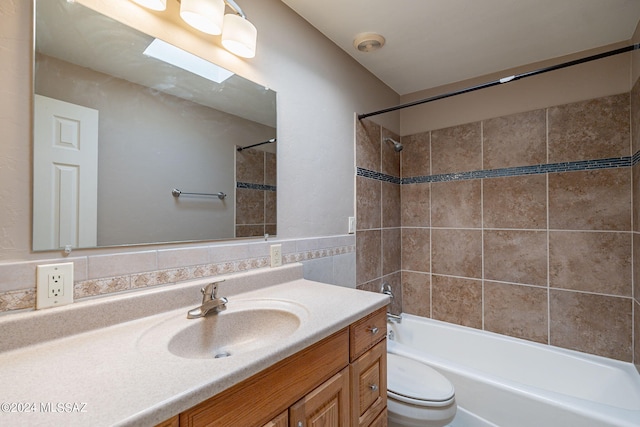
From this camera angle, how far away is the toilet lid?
1.35 m

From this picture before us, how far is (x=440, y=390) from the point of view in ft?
4.59

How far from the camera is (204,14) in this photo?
1037 mm

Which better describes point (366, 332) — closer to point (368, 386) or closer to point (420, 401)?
point (368, 386)

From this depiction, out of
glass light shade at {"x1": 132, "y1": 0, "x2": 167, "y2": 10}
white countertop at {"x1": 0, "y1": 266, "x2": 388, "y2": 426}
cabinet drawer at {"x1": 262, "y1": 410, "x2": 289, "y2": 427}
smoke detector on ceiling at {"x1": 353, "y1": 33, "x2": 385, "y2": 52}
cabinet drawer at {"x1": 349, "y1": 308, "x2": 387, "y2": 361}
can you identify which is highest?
smoke detector on ceiling at {"x1": 353, "y1": 33, "x2": 385, "y2": 52}

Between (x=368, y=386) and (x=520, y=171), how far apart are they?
1866 mm

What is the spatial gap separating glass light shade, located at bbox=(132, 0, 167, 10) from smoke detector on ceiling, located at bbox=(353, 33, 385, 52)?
114 centimetres

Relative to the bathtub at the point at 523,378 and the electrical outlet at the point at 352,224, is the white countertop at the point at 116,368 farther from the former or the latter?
the bathtub at the point at 523,378

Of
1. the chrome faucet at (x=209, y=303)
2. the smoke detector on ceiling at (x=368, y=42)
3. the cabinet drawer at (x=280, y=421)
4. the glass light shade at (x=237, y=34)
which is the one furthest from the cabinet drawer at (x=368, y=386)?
the smoke detector on ceiling at (x=368, y=42)

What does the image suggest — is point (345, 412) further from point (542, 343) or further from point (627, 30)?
point (627, 30)

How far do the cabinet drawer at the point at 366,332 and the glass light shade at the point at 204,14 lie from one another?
1237 millimetres

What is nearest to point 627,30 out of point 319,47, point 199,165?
point 319,47

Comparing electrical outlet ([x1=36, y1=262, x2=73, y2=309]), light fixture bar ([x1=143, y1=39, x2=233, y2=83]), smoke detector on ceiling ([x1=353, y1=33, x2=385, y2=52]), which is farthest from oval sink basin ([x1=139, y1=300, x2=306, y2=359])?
smoke detector on ceiling ([x1=353, y1=33, x2=385, y2=52])

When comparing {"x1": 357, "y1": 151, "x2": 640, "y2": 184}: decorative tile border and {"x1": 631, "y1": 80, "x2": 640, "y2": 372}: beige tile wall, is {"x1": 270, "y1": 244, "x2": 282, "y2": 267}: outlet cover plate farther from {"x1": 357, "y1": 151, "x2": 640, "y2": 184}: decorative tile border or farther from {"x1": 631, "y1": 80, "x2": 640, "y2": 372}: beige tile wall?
{"x1": 631, "y1": 80, "x2": 640, "y2": 372}: beige tile wall

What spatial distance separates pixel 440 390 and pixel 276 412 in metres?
1.05
